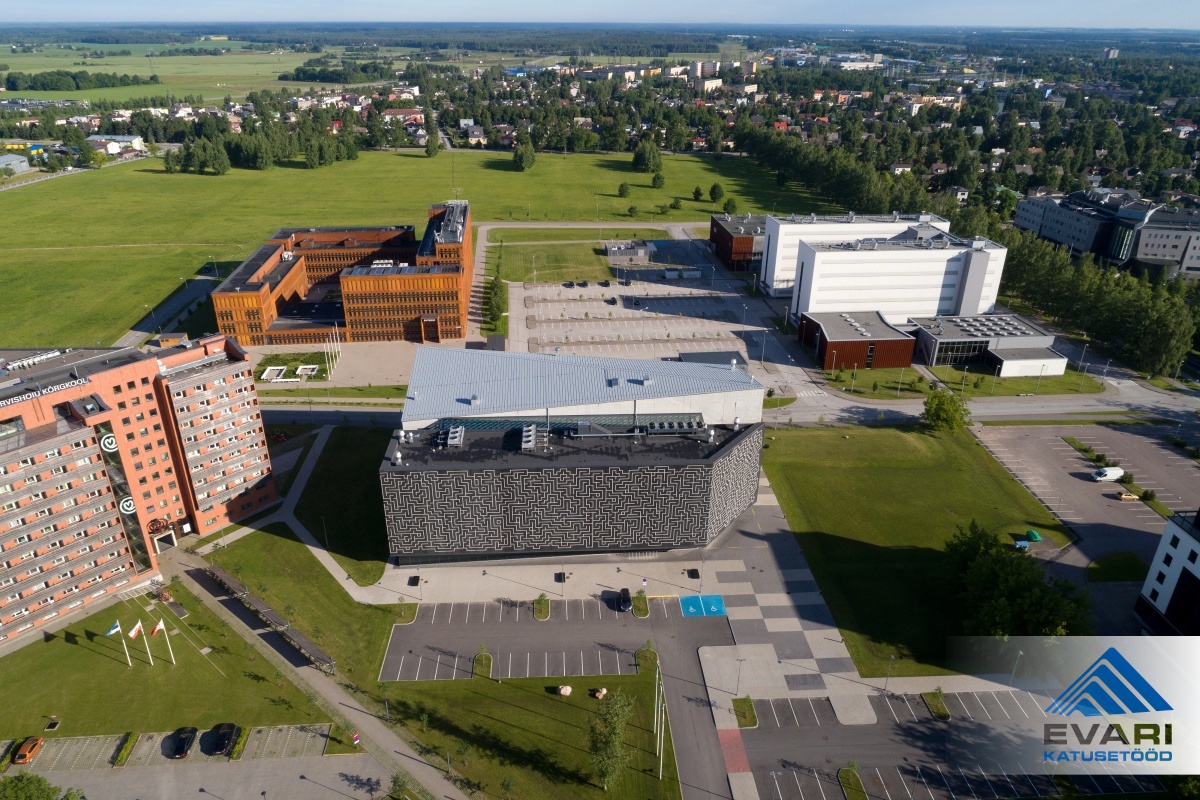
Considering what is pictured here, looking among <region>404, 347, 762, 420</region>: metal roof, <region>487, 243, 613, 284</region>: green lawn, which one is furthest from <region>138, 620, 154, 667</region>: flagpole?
<region>487, 243, 613, 284</region>: green lawn

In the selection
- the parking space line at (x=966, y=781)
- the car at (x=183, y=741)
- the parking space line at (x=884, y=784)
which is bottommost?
the parking space line at (x=884, y=784)

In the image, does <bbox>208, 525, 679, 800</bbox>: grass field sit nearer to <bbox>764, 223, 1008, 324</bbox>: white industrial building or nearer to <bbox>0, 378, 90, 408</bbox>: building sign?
<bbox>0, 378, 90, 408</bbox>: building sign

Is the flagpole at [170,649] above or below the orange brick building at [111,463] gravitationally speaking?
below

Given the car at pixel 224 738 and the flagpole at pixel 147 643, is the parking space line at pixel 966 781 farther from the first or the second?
the flagpole at pixel 147 643

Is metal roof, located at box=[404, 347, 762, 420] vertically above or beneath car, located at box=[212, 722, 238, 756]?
above

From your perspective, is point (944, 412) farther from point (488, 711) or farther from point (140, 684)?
point (140, 684)

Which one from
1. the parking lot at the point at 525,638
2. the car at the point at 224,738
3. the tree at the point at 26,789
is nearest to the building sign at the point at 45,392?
the tree at the point at 26,789

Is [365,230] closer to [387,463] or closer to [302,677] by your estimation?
[387,463]
